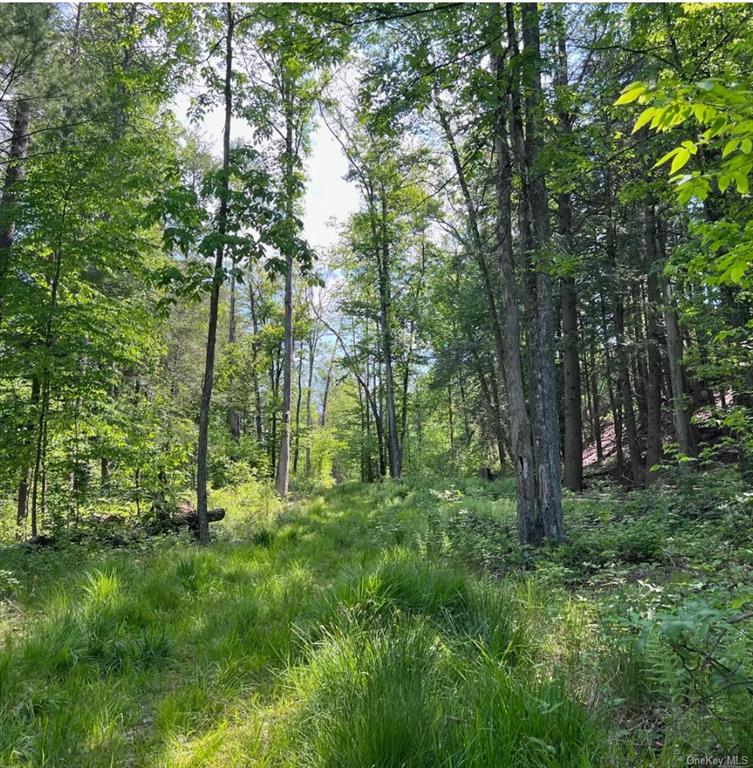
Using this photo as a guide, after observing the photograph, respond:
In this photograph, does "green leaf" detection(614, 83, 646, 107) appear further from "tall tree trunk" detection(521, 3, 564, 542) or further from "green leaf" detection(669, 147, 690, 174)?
"tall tree trunk" detection(521, 3, 564, 542)

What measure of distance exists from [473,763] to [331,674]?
878 millimetres

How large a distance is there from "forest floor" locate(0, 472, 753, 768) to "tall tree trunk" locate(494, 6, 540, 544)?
664 mm

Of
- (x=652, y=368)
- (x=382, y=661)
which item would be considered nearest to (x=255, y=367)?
(x=652, y=368)

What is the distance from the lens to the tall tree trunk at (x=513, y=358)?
5.84 m

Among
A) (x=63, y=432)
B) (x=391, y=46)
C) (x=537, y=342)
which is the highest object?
(x=391, y=46)

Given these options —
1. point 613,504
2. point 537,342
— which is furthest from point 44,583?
→ point 613,504

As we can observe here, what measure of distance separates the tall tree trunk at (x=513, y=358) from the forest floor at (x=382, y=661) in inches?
26.1

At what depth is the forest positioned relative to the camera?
1891mm

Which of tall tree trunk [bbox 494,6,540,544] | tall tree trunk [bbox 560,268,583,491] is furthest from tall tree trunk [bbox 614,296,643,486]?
tall tree trunk [bbox 494,6,540,544]

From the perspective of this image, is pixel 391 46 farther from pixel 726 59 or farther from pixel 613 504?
pixel 613 504

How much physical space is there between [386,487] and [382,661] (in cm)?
1128

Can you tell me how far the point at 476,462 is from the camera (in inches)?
921

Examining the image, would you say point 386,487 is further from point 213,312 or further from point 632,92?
point 632,92

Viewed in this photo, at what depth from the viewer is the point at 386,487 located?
13297 mm
